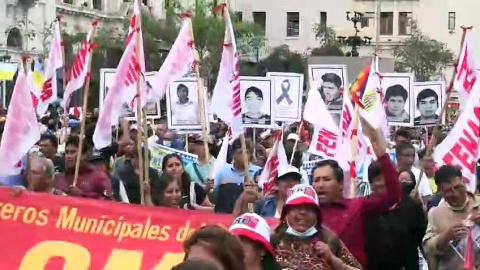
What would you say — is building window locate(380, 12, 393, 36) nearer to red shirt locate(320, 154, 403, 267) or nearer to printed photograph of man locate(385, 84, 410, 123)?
printed photograph of man locate(385, 84, 410, 123)

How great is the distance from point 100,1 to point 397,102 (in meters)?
48.3

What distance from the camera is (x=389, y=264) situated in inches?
259

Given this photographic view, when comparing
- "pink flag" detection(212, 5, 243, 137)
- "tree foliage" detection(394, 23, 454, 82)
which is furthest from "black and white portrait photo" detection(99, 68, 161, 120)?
"tree foliage" detection(394, 23, 454, 82)

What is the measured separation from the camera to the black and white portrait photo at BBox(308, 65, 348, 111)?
44.9 ft

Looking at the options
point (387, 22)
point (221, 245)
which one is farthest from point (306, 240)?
point (387, 22)

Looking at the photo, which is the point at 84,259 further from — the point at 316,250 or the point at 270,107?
the point at 270,107

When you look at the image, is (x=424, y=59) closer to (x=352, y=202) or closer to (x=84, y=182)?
(x=84, y=182)

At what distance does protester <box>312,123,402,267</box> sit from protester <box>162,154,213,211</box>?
2.58 metres

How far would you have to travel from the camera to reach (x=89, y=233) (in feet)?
23.8

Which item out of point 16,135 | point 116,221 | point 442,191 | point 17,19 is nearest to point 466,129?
point 442,191

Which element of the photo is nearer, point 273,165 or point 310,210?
point 310,210

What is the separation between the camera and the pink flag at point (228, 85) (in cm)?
1038

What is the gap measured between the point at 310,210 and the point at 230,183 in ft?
13.6

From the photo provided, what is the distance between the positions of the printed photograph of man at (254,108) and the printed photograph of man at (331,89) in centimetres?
77
